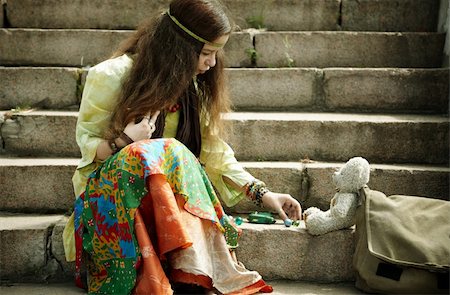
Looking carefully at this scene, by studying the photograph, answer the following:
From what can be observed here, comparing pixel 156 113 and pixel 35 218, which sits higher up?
pixel 156 113

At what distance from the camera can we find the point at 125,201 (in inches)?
99.3

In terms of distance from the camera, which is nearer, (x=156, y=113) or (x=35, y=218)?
(x=156, y=113)

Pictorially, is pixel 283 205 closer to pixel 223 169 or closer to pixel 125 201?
pixel 223 169

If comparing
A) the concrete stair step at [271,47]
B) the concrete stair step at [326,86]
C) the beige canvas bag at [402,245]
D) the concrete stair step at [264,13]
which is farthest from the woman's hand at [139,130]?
the concrete stair step at [264,13]

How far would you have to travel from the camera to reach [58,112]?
3668 mm

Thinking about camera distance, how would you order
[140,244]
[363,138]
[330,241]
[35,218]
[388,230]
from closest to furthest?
[140,244] → [388,230] → [330,241] → [35,218] → [363,138]

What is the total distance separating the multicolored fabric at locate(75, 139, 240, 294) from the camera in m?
2.52

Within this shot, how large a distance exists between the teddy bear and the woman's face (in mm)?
756

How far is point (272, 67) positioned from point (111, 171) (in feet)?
5.95

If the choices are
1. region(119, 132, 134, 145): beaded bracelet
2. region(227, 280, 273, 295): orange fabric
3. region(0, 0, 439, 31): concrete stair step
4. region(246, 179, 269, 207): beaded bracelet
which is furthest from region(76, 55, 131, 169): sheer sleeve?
region(0, 0, 439, 31): concrete stair step

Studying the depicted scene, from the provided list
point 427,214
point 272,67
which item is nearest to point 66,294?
point 427,214

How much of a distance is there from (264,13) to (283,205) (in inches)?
71.1

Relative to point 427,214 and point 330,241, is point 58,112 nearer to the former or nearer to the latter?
point 330,241

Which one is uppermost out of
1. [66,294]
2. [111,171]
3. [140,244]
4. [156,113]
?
[156,113]
